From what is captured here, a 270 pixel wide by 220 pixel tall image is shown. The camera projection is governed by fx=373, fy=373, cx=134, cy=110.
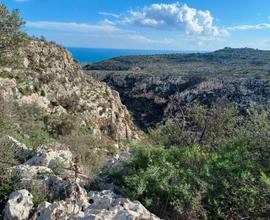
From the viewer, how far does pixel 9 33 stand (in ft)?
56.7

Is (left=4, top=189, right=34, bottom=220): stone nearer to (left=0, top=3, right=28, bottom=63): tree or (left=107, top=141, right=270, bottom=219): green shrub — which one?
(left=107, top=141, right=270, bottom=219): green shrub

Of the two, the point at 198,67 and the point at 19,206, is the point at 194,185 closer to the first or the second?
the point at 19,206

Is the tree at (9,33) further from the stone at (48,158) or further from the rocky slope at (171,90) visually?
the rocky slope at (171,90)

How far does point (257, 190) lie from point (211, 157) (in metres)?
1.69

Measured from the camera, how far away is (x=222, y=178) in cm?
796

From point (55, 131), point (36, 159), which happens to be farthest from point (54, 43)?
point (36, 159)

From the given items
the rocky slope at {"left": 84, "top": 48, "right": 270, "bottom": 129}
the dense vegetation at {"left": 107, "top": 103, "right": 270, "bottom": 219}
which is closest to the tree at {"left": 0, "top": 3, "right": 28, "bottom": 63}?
the dense vegetation at {"left": 107, "top": 103, "right": 270, "bottom": 219}

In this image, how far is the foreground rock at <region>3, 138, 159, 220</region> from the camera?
6.59 meters

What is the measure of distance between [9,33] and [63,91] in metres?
21.2

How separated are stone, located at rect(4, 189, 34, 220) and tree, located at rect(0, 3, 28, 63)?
11665 millimetres

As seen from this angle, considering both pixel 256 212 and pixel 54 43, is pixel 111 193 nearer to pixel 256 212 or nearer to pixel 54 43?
A: pixel 256 212

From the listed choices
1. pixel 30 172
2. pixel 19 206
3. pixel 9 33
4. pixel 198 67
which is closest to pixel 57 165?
pixel 30 172

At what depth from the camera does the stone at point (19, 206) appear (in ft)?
22.5

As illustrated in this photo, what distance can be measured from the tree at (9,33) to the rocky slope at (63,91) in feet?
39.9
